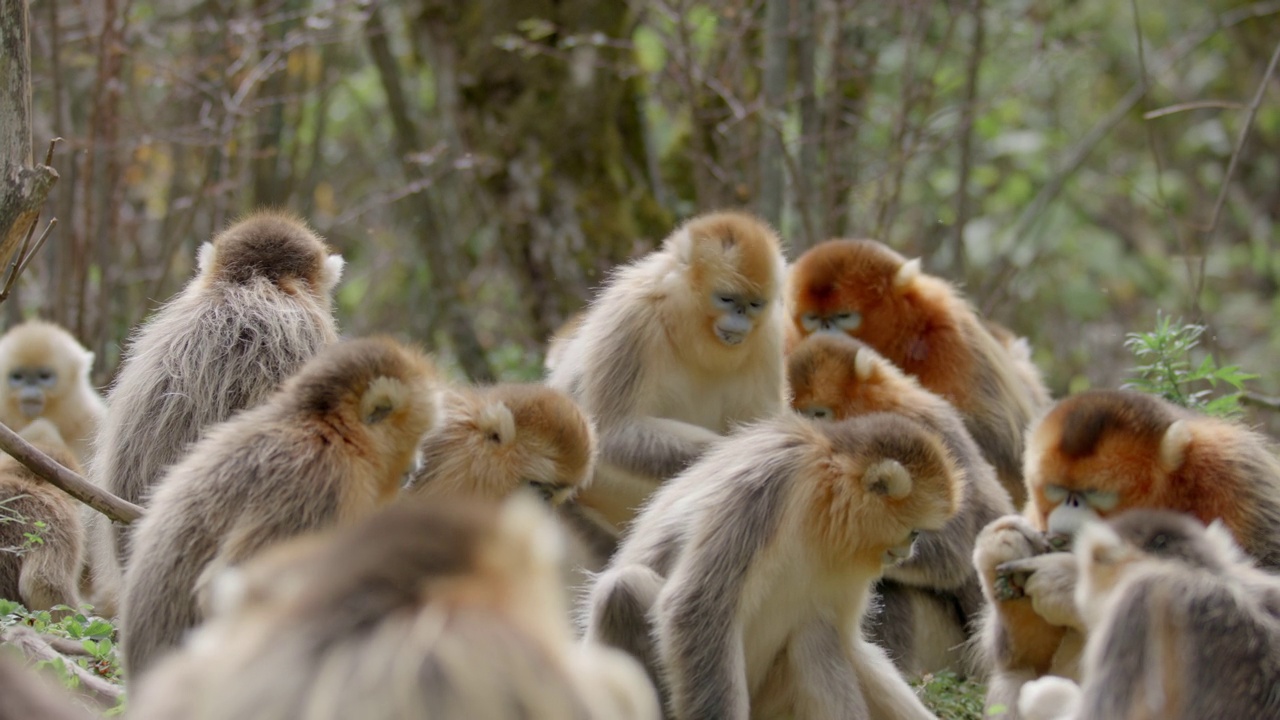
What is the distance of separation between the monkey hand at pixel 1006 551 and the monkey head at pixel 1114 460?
0.09 m

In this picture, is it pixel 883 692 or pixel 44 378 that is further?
pixel 44 378

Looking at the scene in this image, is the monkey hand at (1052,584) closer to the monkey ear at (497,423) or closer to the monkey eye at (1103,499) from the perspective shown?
the monkey eye at (1103,499)

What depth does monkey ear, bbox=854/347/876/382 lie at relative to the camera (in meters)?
6.22

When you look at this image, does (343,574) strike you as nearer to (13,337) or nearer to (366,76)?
(13,337)

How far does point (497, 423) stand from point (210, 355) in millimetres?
1204

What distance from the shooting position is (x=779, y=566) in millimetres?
4582

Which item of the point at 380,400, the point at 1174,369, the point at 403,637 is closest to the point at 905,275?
the point at 1174,369

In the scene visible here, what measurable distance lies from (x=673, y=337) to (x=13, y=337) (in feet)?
13.3

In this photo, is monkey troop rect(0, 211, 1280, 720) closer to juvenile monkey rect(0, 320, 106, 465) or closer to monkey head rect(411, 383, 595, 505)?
monkey head rect(411, 383, 595, 505)

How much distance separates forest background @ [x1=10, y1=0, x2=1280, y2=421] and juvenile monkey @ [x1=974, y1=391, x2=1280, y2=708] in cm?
223

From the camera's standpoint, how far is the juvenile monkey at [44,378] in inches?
310

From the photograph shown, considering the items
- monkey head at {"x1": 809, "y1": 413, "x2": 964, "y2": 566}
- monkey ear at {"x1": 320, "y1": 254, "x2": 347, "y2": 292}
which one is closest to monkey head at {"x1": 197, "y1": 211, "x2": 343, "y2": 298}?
monkey ear at {"x1": 320, "y1": 254, "x2": 347, "y2": 292}

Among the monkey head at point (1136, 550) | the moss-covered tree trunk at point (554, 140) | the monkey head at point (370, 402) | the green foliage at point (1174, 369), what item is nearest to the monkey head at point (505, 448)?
the monkey head at point (370, 402)

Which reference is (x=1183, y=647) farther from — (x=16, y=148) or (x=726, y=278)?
(x=16, y=148)
